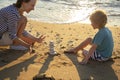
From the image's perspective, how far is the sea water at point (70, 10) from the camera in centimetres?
1219

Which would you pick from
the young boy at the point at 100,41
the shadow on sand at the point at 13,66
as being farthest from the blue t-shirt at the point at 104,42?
the shadow on sand at the point at 13,66

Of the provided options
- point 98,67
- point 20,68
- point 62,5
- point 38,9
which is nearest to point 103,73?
point 98,67

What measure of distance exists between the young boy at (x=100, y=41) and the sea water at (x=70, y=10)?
5.10 metres

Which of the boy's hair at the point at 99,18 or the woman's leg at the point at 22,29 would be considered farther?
the woman's leg at the point at 22,29

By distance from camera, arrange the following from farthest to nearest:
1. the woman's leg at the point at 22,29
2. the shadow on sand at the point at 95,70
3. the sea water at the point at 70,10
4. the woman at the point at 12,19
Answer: the sea water at the point at 70,10, the woman's leg at the point at 22,29, the woman at the point at 12,19, the shadow on sand at the point at 95,70

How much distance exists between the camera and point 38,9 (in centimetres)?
1376

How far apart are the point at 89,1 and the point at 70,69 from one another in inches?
454

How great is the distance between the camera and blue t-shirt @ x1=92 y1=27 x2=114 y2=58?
21.0 ft

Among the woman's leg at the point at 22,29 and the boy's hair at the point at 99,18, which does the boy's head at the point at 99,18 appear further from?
the woman's leg at the point at 22,29

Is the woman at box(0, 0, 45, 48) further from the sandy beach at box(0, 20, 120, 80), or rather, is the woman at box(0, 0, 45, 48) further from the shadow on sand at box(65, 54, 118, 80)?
the shadow on sand at box(65, 54, 118, 80)

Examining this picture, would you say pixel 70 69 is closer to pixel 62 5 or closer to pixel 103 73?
pixel 103 73

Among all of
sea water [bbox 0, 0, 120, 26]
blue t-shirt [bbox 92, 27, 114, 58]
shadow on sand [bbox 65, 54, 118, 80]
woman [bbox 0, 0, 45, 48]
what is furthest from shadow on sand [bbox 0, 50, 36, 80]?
sea water [bbox 0, 0, 120, 26]

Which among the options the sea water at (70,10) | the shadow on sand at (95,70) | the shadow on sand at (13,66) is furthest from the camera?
the sea water at (70,10)

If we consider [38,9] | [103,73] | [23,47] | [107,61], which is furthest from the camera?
[38,9]
